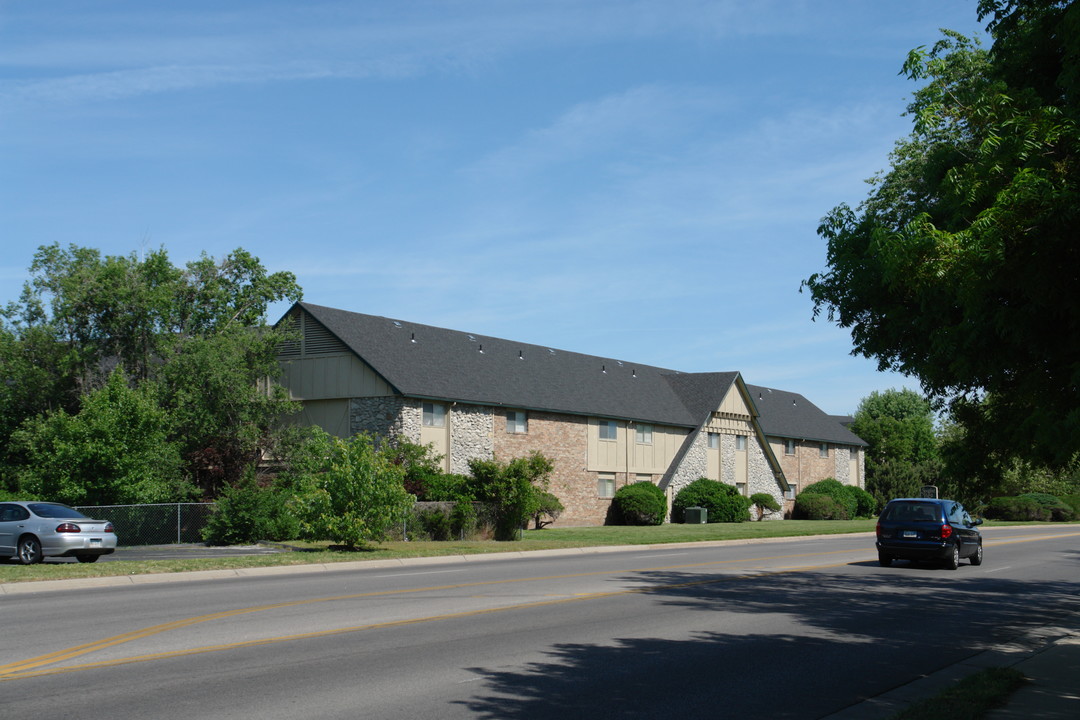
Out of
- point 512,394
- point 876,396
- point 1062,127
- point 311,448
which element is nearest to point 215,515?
point 311,448

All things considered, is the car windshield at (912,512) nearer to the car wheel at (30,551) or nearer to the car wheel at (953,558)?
the car wheel at (953,558)

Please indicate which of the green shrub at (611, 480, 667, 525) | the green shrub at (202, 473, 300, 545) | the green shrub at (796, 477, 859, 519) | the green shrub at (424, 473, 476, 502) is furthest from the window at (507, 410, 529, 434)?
the green shrub at (796, 477, 859, 519)

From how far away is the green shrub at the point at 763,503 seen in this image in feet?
176

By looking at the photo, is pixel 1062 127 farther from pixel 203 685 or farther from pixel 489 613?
pixel 489 613

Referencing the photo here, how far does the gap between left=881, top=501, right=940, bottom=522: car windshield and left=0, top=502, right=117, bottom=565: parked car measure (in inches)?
731

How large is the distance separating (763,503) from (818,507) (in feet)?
17.2

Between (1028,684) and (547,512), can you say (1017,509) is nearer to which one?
(547,512)

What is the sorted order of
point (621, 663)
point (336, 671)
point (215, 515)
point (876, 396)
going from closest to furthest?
point (336, 671)
point (621, 663)
point (215, 515)
point (876, 396)

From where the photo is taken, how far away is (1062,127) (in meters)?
7.08

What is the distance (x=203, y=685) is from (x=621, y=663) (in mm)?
4100

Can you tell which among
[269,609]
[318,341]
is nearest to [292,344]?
Answer: [318,341]

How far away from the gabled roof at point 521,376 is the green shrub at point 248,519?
25.9 ft

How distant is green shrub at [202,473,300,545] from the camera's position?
29391 millimetres

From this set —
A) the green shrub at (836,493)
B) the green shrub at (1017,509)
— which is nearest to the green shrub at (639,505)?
the green shrub at (836,493)
